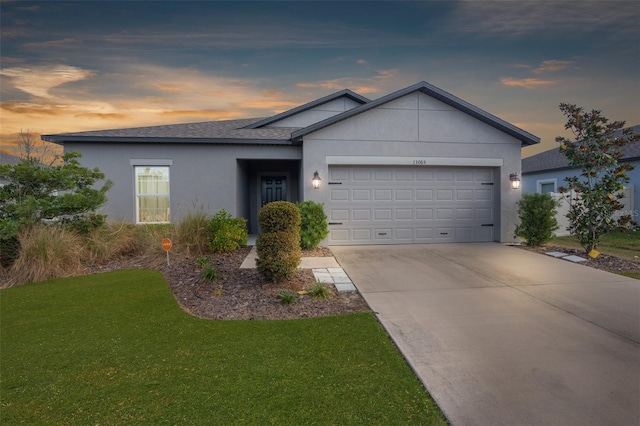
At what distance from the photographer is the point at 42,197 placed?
750cm

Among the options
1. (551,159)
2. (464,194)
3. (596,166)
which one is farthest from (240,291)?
(551,159)

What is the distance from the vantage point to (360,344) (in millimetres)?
3553

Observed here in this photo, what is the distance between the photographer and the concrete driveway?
2.55 meters

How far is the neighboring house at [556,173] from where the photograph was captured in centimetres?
1464

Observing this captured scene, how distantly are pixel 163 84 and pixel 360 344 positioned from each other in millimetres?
10879

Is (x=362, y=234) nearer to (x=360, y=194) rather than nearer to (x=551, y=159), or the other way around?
(x=360, y=194)

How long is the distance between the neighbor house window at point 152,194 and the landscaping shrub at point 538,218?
35.1ft

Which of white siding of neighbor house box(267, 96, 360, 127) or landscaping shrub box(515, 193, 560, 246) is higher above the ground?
white siding of neighbor house box(267, 96, 360, 127)

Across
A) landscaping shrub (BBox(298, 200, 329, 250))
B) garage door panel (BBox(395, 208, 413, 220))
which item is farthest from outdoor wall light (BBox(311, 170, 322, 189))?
garage door panel (BBox(395, 208, 413, 220))

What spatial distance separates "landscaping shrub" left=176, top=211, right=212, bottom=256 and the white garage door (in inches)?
139

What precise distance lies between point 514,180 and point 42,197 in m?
12.6

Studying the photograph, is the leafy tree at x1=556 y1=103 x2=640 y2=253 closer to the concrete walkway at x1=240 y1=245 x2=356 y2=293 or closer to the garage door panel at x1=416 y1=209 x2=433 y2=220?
the garage door panel at x1=416 y1=209 x2=433 y2=220

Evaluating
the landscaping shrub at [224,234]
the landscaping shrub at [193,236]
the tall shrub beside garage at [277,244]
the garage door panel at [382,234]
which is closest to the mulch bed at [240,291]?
the tall shrub beside garage at [277,244]

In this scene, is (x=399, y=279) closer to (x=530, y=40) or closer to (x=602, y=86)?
(x=530, y=40)
